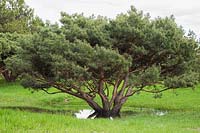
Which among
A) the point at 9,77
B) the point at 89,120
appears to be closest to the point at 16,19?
the point at 9,77

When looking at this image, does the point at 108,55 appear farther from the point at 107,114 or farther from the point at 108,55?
the point at 107,114

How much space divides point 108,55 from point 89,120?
462 centimetres

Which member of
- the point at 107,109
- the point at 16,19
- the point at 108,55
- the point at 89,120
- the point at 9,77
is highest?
the point at 16,19

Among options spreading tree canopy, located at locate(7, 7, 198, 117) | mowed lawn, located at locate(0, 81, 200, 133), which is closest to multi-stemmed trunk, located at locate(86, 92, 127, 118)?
spreading tree canopy, located at locate(7, 7, 198, 117)

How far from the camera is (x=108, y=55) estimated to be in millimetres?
17625

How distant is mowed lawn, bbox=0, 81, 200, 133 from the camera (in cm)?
1047

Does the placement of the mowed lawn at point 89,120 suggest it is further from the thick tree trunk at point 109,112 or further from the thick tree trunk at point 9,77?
the thick tree trunk at point 9,77

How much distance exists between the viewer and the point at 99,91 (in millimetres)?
20109

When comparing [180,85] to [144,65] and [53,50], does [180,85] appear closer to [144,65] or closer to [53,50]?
[144,65]

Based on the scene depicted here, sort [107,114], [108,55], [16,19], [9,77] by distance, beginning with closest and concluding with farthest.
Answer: [108,55]
[107,114]
[9,77]
[16,19]

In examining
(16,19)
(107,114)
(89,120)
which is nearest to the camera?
(89,120)

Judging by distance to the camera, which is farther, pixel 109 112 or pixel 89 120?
pixel 109 112

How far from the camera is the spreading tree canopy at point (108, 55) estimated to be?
714 inches

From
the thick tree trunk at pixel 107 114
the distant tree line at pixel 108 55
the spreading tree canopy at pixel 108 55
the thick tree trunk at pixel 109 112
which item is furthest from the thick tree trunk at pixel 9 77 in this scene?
the thick tree trunk at pixel 107 114
